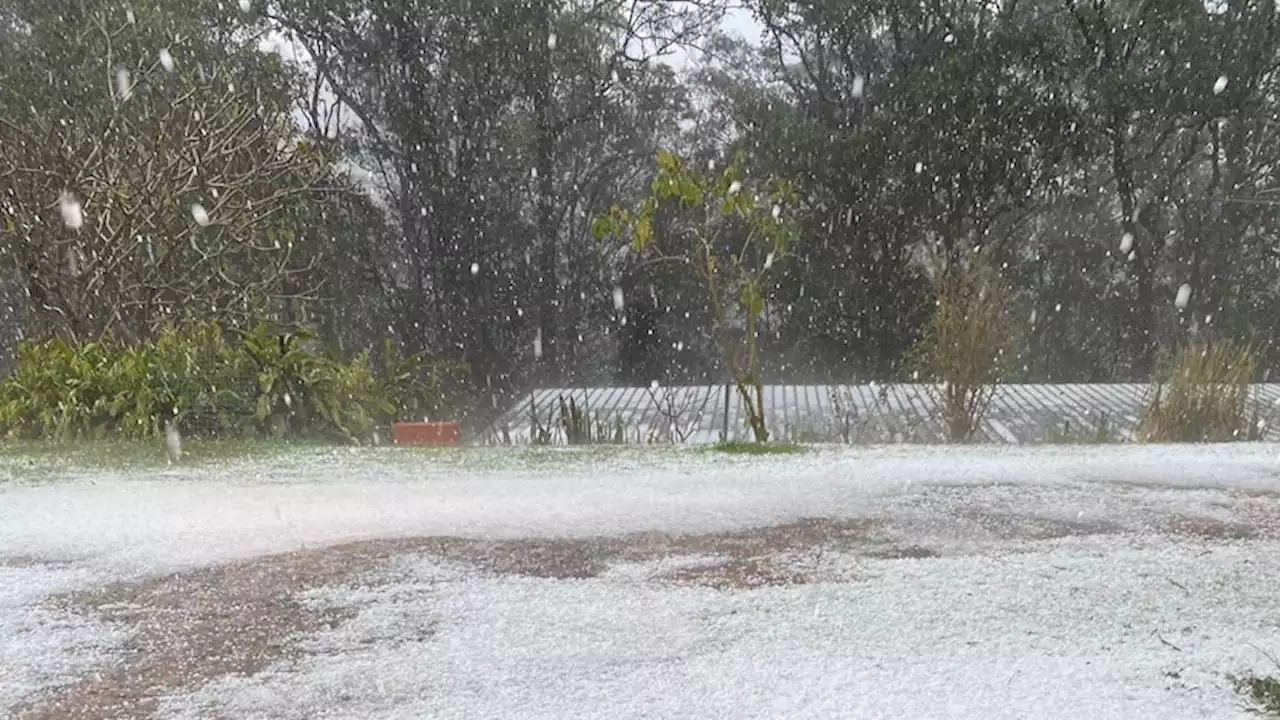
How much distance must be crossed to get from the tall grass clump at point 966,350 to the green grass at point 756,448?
143 cm

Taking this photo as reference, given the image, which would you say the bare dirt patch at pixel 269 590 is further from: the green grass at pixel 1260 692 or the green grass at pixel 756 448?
the green grass at pixel 756 448

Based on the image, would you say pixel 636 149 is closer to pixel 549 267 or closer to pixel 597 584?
pixel 549 267

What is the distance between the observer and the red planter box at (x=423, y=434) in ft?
23.5

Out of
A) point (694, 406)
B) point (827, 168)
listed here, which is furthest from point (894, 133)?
point (694, 406)

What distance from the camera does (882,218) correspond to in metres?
14.0

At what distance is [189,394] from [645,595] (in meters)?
4.43

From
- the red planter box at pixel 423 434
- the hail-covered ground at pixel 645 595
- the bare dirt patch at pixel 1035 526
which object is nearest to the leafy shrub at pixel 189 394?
the red planter box at pixel 423 434

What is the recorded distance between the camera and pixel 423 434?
7.16 meters

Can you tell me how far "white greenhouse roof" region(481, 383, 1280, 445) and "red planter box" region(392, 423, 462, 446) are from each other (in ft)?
2.00

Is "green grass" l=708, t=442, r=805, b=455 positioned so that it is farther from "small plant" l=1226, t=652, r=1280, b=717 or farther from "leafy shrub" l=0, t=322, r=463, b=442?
"small plant" l=1226, t=652, r=1280, b=717

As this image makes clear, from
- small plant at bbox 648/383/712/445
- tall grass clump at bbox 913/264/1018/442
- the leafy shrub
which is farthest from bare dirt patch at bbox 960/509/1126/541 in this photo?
the leafy shrub

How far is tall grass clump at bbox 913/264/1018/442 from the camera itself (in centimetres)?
704

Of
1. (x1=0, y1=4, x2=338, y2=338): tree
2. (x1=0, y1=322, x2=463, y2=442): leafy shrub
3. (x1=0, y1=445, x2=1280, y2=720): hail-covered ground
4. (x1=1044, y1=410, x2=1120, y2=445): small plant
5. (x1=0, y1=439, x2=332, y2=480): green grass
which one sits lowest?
(x1=0, y1=445, x2=1280, y2=720): hail-covered ground

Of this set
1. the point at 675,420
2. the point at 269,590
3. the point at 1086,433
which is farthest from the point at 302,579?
the point at 1086,433
